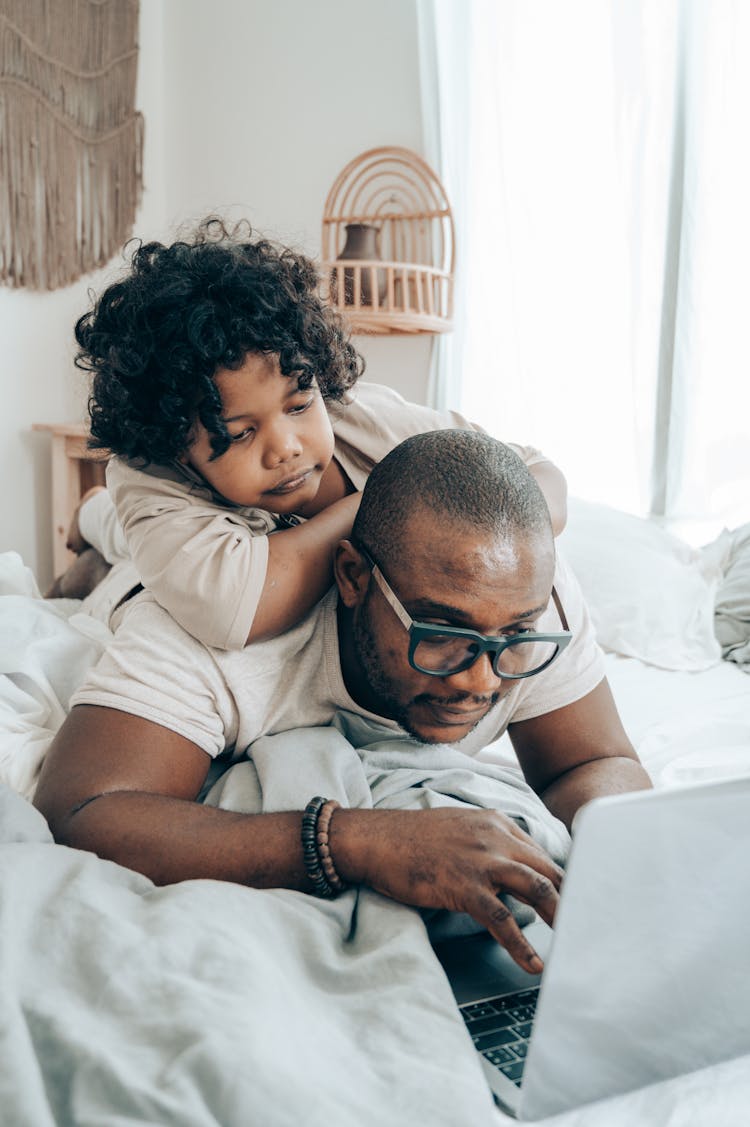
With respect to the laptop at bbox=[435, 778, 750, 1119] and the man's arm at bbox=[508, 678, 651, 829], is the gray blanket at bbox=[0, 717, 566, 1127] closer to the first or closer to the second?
the laptop at bbox=[435, 778, 750, 1119]

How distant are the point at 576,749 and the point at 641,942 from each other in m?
0.67

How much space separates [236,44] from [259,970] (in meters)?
4.45

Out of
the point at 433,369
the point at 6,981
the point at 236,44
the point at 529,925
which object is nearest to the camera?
the point at 6,981

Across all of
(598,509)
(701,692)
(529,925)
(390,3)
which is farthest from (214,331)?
(390,3)

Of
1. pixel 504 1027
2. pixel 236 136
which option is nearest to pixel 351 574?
pixel 504 1027

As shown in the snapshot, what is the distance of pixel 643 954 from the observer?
67 centimetres

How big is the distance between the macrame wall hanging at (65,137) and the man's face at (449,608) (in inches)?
127

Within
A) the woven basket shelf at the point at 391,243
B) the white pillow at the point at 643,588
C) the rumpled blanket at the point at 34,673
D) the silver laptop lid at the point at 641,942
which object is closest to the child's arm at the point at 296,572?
the rumpled blanket at the point at 34,673

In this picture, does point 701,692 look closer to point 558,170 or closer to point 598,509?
point 598,509

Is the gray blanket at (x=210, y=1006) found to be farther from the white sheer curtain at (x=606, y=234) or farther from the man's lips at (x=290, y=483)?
the white sheer curtain at (x=606, y=234)

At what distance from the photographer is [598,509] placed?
2941 mm

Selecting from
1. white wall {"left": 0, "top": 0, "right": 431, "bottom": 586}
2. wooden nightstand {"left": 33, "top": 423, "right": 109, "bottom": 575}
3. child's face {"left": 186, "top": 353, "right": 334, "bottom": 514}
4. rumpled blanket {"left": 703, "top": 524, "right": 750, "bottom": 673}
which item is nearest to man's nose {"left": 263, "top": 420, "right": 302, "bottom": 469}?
child's face {"left": 186, "top": 353, "right": 334, "bottom": 514}

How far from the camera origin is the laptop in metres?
0.62

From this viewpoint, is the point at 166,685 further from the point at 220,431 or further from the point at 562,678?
the point at 562,678
